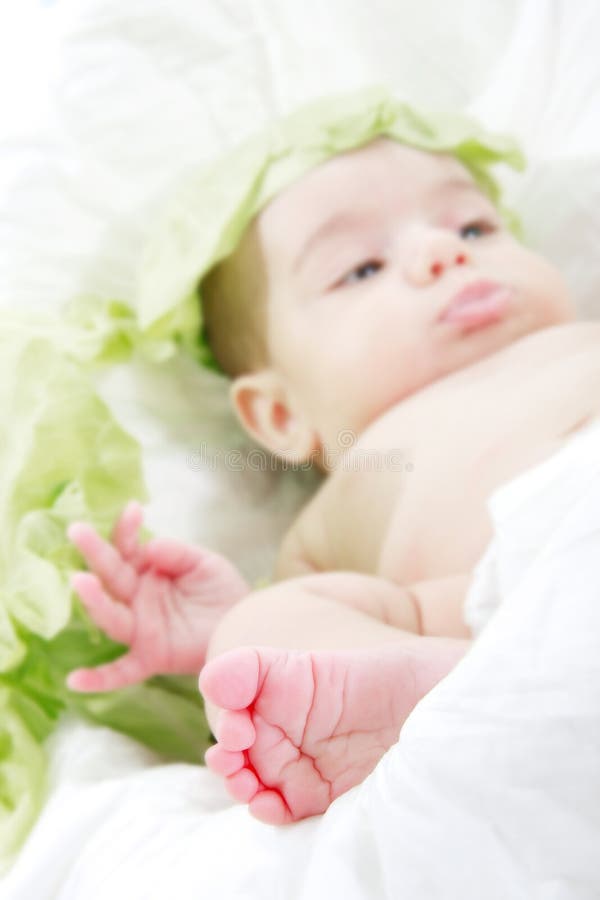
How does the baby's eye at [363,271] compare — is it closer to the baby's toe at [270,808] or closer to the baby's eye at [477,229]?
the baby's eye at [477,229]

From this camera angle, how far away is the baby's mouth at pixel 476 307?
114 centimetres

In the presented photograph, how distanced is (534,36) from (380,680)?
102cm

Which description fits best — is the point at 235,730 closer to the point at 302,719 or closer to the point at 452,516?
the point at 302,719

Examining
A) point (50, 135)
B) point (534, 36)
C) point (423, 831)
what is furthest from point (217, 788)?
point (534, 36)

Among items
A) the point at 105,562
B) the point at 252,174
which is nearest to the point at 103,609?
the point at 105,562

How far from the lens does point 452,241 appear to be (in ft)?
3.89

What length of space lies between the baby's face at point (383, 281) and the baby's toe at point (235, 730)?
0.57 m

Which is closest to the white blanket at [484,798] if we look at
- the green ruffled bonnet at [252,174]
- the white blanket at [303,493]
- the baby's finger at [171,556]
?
the white blanket at [303,493]

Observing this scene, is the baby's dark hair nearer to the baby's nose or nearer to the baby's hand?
the baby's nose

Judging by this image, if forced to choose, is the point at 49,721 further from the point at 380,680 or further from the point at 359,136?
the point at 359,136

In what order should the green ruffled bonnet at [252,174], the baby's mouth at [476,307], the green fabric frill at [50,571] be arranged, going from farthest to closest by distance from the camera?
1. the green ruffled bonnet at [252,174]
2. the baby's mouth at [476,307]
3. the green fabric frill at [50,571]

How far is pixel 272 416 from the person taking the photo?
4.24 feet

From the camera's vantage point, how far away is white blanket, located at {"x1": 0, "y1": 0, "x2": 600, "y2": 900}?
1.78 feet

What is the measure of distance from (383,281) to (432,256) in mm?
62
